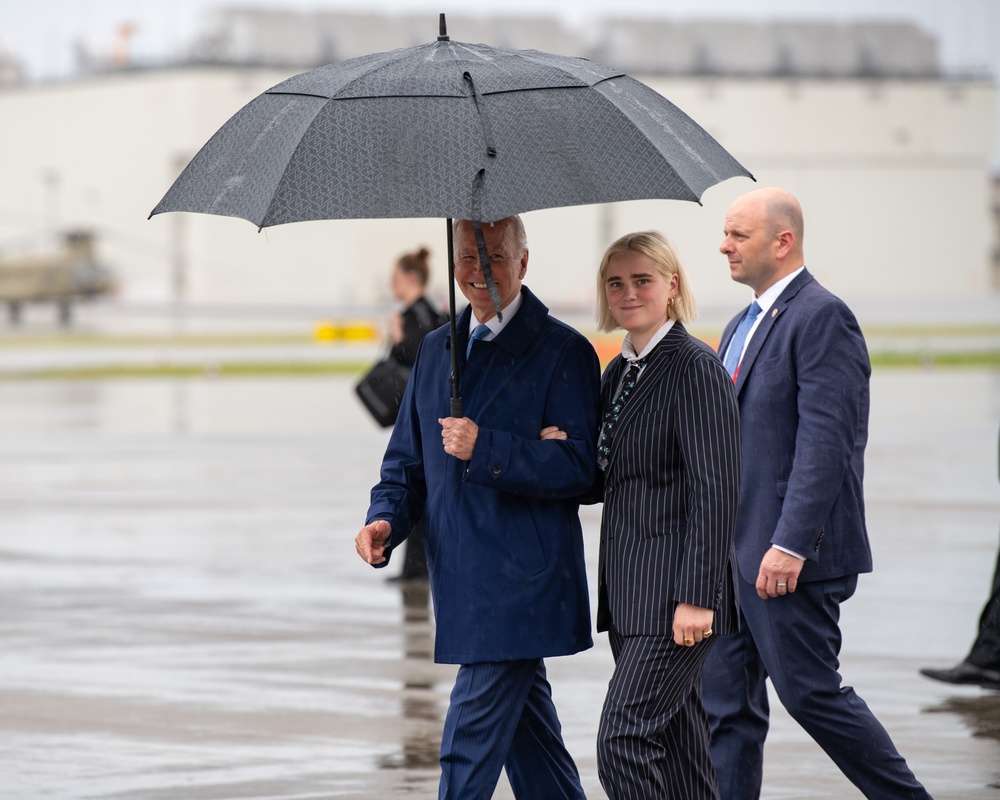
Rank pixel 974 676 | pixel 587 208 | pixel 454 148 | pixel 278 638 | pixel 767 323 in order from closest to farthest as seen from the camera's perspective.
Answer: pixel 454 148, pixel 767 323, pixel 974 676, pixel 278 638, pixel 587 208

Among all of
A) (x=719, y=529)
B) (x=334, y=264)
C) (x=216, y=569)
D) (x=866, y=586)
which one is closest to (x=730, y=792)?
(x=719, y=529)

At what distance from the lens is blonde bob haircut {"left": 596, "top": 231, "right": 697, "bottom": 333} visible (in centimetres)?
496

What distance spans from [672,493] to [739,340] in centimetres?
112

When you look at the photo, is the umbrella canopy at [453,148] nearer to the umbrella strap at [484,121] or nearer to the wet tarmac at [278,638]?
the umbrella strap at [484,121]

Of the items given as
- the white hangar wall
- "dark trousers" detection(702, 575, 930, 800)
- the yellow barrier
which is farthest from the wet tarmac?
the white hangar wall

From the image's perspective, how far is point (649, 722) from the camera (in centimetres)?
474

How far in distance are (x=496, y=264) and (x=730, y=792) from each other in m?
1.84

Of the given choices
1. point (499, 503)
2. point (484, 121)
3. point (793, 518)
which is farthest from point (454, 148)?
point (793, 518)

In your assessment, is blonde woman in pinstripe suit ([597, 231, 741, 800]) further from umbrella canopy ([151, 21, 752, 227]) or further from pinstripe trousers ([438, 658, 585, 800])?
umbrella canopy ([151, 21, 752, 227])

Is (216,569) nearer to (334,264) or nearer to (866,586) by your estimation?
(866,586)

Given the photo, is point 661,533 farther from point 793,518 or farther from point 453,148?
point 453,148

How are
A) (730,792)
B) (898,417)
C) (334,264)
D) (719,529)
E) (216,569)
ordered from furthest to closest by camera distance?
(334,264), (898,417), (216,569), (730,792), (719,529)

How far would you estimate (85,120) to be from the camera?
88000 mm

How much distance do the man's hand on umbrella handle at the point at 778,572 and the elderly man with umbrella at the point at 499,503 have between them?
0.61 m
